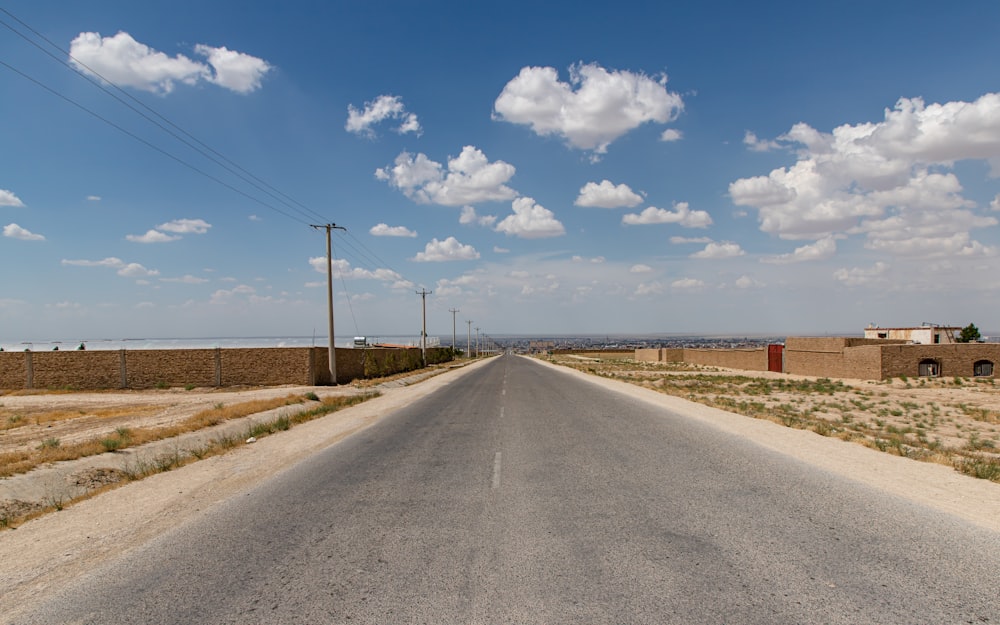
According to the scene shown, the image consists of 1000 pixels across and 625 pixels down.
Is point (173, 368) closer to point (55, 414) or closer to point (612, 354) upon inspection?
point (55, 414)

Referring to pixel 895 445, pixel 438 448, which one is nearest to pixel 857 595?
pixel 438 448

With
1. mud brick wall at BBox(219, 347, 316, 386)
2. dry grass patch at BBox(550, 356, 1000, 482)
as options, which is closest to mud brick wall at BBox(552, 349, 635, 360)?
dry grass patch at BBox(550, 356, 1000, 482)

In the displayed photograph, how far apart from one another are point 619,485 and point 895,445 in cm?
865

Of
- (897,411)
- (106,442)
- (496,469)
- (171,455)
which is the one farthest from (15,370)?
(897,411)

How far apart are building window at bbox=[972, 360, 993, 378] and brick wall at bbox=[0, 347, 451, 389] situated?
4666cm

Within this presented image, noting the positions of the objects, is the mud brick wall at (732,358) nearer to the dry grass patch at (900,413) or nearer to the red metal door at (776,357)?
the red metal door at (776,357)

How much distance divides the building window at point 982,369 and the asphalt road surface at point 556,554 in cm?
4293

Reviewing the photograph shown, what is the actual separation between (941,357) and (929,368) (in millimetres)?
1252

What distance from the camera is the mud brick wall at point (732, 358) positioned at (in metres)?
59.3

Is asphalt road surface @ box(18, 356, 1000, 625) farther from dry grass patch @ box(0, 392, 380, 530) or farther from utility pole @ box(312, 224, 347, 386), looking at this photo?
utility pole @ box(312, 224, 347, 386)

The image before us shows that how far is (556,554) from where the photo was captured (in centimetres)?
538

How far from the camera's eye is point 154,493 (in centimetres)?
900

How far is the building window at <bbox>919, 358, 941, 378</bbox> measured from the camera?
1576 inches

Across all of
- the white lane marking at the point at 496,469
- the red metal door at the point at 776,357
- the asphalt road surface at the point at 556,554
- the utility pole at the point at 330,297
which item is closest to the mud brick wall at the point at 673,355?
the red metal door at the point at 776,357
